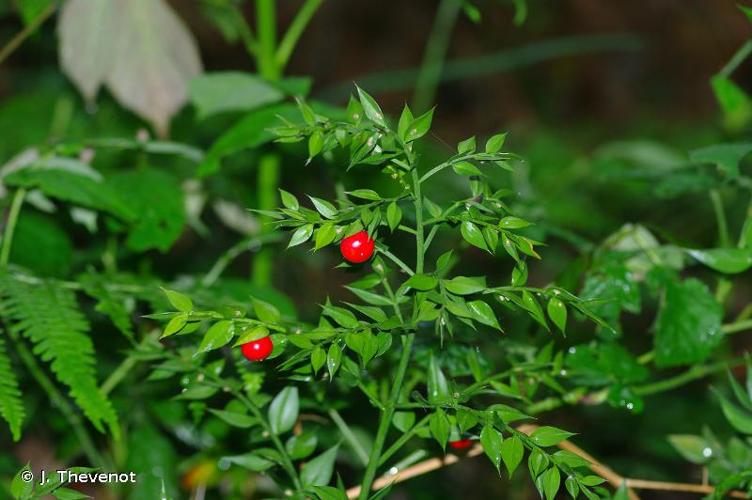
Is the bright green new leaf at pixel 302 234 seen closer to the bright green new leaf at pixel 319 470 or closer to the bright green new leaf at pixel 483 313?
the bright green new leaf at pixel 483 313

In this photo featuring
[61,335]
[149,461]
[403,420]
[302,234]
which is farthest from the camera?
[149,461]

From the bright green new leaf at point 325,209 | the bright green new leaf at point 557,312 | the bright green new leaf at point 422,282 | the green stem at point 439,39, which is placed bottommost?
the green stem at point 439,39

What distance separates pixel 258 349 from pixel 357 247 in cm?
10

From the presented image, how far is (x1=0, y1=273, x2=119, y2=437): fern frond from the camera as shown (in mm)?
746

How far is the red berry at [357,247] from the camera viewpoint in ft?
1.86

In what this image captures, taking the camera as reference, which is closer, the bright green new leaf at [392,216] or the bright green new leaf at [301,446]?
the bright green new leaf at [392,216]

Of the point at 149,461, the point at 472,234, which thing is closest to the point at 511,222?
the point at 472,234

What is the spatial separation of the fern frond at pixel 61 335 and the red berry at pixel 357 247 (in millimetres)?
291

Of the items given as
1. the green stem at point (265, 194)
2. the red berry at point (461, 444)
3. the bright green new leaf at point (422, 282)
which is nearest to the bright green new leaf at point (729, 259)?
the red berry at point (461, 444)

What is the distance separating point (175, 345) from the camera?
83cm

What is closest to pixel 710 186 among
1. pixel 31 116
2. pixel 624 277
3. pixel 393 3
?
pixel 624 277

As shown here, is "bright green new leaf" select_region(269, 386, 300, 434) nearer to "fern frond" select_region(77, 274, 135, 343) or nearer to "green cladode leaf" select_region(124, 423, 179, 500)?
"fern frond" select_region(77, 274, 135, 343)

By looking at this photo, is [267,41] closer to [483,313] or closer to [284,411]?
[284,411]

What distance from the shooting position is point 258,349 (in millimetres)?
596
